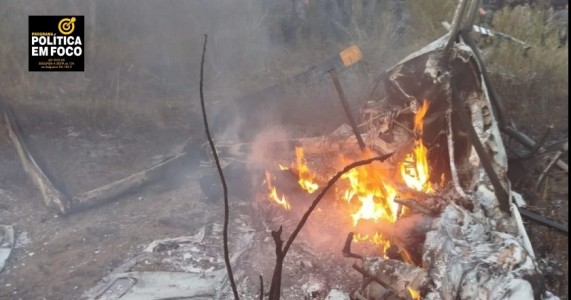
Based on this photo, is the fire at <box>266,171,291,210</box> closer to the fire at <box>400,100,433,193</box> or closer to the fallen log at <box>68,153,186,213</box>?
the fire at <box>400,100,433,193</box>

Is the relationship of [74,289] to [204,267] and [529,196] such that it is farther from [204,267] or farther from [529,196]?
[529,196]

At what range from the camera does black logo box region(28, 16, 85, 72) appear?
8074 mm

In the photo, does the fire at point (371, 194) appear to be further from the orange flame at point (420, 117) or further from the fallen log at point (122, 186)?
the fallen log at point (122, 186)

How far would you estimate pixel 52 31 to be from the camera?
8.00 meters

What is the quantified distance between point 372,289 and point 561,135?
4.14 meters

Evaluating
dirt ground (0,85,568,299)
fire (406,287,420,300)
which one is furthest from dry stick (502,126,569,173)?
fire (406,287,420,300)

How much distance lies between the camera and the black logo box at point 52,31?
8074 mm

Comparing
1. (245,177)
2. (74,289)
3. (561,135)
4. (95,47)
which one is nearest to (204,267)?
(74,289)

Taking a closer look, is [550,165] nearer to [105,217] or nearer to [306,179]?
[306,179]

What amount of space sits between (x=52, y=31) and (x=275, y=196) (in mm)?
5497

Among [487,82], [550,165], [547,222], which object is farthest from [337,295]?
[550,165]

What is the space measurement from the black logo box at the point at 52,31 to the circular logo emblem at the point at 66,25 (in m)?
0.05

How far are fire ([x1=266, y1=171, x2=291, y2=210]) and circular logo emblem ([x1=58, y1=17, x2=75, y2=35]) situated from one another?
5.11m

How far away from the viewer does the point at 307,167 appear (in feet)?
18.4
